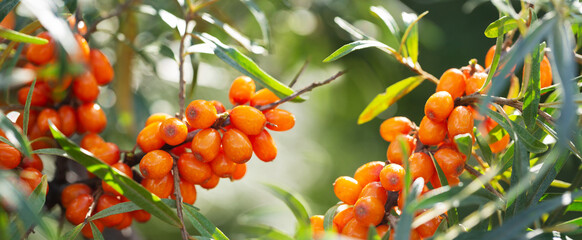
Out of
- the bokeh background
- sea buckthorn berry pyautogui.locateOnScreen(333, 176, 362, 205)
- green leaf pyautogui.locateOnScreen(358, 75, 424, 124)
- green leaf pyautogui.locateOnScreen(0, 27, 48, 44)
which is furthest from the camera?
the bokeh background

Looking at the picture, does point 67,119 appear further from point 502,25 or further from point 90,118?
point 502,25

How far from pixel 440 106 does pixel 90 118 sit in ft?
1.56

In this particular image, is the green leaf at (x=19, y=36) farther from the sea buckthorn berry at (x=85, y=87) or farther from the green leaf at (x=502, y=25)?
the green leaf at (x=502, y=25)

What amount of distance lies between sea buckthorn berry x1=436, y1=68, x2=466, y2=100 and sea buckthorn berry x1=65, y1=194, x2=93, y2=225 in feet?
1.51

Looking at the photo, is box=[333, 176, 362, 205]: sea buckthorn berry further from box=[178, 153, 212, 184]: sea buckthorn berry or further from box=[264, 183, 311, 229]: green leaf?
box=[178, 153, 212, 184]: sea buckthorn berry

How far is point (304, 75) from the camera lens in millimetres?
1802

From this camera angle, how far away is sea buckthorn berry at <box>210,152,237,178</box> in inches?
23.0

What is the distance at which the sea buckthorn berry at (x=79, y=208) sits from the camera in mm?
593

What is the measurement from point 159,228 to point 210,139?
1.03 m

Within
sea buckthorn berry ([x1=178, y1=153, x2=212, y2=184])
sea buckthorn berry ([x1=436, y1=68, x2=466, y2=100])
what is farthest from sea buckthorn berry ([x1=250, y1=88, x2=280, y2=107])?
sea buckthorn berry ([x1=436, y1=68, x2=466, y2=100])

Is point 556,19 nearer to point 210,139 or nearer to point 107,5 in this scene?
Answer: point 210,139

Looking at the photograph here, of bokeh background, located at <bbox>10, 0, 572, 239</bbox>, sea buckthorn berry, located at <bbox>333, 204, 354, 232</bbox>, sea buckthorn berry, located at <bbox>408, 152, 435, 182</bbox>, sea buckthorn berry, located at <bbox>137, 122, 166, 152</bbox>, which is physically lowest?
bokeh background, located at <bbox>10, 0, 572, 239</bbox>

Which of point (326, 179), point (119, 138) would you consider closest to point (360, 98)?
point (326, 179)

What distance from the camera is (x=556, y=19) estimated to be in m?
0.40
